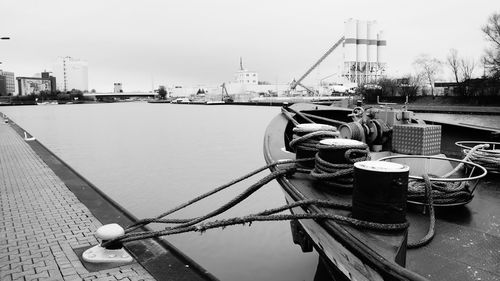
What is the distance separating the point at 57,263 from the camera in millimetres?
5250

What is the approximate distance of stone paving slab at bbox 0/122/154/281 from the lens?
16.4 ft

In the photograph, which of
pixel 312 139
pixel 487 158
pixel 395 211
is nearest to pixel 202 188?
pixel 312 139

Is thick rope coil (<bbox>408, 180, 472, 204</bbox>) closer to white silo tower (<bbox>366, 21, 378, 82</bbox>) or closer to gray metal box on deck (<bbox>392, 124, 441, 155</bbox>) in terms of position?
gray metal box on deck (<bbox>392, 124, 441, 155</bbox>)

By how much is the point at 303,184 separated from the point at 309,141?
1.71ft

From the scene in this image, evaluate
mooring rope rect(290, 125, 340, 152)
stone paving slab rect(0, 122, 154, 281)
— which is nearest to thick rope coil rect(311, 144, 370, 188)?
mooring rope rect(290, 125, 340, 152)

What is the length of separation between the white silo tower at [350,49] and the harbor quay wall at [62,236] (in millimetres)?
102222

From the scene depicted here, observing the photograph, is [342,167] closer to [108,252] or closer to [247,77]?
[108,252]

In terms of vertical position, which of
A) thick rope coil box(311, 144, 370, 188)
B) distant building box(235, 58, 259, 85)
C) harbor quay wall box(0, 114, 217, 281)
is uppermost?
distant building box(235, 58, 259, 85)

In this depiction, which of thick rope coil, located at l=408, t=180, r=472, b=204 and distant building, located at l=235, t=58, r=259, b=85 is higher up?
distant building, located at l=235, t=58, r=259, b=85

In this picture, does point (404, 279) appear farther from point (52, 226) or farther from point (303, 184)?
point (52, 226)

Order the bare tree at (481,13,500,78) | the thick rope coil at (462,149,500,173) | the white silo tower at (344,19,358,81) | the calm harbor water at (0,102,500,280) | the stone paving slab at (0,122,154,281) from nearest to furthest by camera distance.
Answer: the stone paving slab at (0,122,154,281) < the thick rope coil at (462,149,500,173) < the calm harbor water at (0,102,500,280) < the bare tree at (481,13,500,78) < the white silo tower at (344,19,358,81)

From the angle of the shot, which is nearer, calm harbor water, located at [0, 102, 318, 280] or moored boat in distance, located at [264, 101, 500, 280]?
moored boat in distance, located at [264, 101, 500, 280]

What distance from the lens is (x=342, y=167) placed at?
139 inches

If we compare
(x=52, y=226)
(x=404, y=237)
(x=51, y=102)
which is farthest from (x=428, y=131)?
Answer: (x=51, y=102)
